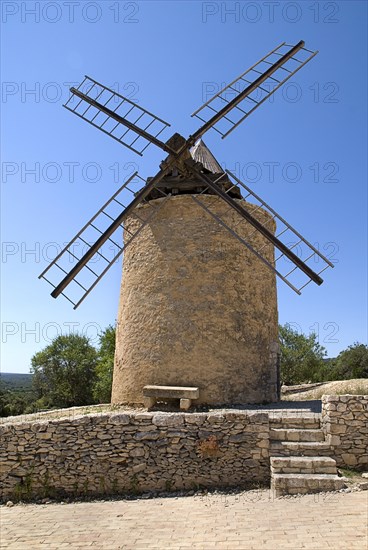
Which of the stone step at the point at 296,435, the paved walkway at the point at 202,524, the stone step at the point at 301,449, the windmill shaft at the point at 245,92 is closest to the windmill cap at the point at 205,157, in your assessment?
the windmill shaft at the point at 245,92

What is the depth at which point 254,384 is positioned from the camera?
853 cm

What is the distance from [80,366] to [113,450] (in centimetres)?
1780

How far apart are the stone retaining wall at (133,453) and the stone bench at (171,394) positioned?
0.91m

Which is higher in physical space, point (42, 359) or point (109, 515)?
point (42, 359)

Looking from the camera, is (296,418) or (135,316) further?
(135,316)

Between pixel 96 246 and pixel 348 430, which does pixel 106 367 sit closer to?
pixel 96 246

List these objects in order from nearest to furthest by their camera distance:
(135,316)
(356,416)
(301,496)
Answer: (301,496), (356,416), (135,316)

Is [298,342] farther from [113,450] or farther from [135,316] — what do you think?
[113,450]

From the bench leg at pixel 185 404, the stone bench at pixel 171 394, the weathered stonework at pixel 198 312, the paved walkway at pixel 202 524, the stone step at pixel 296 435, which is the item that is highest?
the weathered stonework at pixel 198 312

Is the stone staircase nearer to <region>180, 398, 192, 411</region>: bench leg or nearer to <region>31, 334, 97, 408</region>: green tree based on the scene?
<region>180, 398, 192, 411</region>: bench leg

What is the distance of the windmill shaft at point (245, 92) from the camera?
357 inches

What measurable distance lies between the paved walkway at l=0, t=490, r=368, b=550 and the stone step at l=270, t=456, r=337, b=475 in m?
0.40

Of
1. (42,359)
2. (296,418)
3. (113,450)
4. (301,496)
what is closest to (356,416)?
(296,418)

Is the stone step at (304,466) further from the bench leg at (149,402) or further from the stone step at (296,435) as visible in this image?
the bench leg at (149,402)
